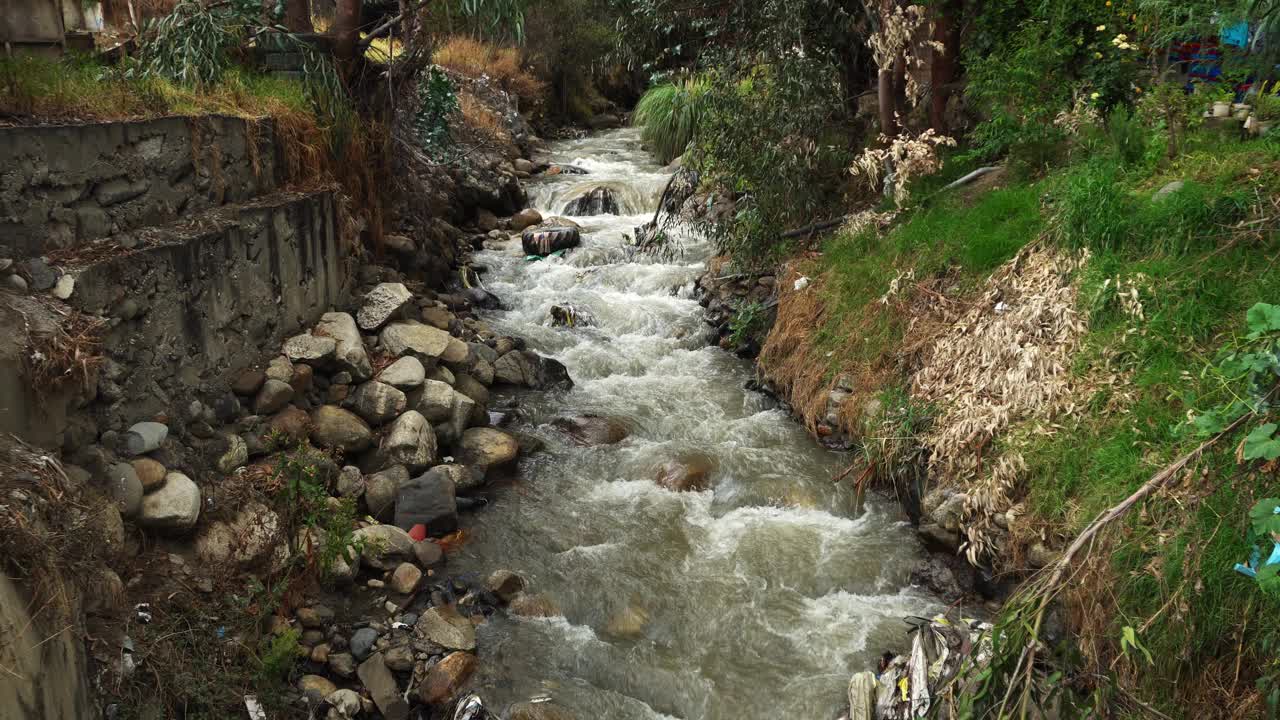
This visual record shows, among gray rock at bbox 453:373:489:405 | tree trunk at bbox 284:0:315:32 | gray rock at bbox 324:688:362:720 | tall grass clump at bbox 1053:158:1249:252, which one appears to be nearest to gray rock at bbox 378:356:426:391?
gray rock at bbox 453:373:489:405

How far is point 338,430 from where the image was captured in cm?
580

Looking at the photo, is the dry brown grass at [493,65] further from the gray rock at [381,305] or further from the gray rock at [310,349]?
the gray rock at [310,349]

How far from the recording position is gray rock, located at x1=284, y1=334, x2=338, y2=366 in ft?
19.7

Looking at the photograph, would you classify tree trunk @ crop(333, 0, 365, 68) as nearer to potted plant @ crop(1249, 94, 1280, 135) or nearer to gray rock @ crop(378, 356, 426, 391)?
gray rock @ crop(378, 356, 426, 391)

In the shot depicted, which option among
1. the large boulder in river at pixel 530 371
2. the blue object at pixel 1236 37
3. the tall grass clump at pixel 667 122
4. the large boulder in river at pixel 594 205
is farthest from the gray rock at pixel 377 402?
the tall grass clump at pixel 667 122

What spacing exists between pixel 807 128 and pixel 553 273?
331cm

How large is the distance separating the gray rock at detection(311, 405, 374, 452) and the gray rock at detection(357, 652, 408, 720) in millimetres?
1832

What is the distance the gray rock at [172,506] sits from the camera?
4.30 m

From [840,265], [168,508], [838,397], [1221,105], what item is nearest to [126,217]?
[168,508]

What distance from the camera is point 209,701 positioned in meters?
3.71

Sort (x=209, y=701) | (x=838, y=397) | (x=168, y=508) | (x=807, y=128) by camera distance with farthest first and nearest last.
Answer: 1. (x=807, y=128)
2. (x=838, y=397)
3. (x=168, y=508)
4. (x=209, y=701)

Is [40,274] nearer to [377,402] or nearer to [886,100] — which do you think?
[377,402]

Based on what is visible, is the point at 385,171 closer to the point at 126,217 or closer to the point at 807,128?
the point at 126,217

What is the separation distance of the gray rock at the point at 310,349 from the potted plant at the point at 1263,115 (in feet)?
20.5
